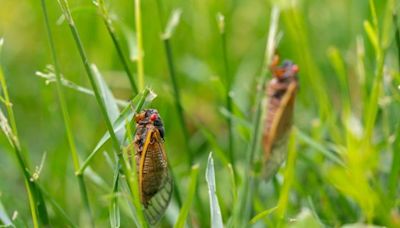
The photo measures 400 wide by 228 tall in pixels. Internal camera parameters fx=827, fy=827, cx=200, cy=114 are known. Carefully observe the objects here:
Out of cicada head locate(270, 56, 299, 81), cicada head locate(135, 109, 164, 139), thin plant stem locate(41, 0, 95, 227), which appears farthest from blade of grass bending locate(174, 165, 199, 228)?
cicada head locate(270, 56, 299, 81)

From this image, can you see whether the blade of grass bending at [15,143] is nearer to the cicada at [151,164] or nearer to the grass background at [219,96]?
the cicada at [151,164]

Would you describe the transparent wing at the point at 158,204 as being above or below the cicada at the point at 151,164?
below

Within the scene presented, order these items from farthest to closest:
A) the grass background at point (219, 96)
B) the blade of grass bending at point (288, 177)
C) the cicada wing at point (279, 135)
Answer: the grass background at point (219, 96)
the cicada wing at point (279, 135)
the blade of grass bending at point (288, 177)

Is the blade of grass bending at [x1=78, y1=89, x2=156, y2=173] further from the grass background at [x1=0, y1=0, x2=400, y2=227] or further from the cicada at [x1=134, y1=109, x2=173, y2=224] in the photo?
the grass background at [x1=0, y1=0, x2=400, y2=227]

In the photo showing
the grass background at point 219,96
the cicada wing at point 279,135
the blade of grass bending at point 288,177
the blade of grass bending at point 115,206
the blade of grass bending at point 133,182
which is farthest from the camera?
the grass background at point 219,96

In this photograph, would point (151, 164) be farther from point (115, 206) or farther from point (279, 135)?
point (279, 135)

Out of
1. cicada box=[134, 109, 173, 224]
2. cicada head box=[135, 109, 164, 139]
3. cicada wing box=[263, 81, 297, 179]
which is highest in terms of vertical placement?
cicada head box=[135, 109, 164, 139]

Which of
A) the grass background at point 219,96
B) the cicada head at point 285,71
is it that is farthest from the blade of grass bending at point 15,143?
the cicada head at point 285,71

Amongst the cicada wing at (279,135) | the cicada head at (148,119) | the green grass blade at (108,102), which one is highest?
the green grass blade at (108,102)
